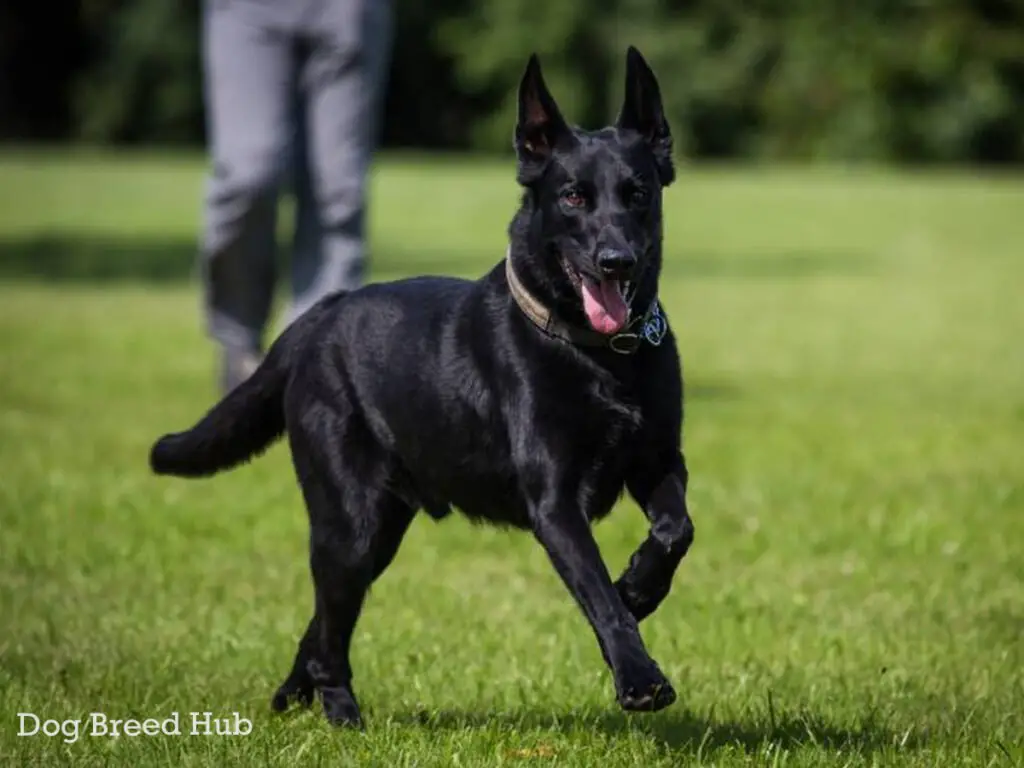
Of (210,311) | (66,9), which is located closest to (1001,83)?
(66,9)

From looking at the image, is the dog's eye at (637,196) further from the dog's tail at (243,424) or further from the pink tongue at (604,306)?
the dog's tail at (243,424)

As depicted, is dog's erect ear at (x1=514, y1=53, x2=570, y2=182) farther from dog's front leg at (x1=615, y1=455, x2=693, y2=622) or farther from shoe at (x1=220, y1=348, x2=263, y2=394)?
shoe at (x1=220, y1=348, x2=263, y2=394)

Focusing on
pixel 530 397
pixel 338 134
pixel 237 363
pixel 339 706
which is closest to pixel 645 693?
pixel 530 397

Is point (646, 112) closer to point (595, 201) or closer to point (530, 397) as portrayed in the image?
point (595, 201)

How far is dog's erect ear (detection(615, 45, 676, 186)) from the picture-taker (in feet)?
14.5

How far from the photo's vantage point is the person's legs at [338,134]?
9000mm

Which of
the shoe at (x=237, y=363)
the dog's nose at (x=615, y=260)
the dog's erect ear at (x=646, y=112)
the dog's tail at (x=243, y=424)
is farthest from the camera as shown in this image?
the shoe at (x=237, y=363)

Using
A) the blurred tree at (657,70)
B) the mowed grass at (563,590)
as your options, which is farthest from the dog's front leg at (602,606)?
the blurred tree at (657,70)

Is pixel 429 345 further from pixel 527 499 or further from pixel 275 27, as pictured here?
pixel 275 27

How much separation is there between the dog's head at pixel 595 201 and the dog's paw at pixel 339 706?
42.8 inches

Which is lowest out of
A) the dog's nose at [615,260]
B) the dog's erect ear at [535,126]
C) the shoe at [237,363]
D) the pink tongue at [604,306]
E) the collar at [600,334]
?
the shoe at [237,363]

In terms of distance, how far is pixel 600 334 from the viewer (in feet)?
13.8

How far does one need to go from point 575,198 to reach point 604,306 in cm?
26

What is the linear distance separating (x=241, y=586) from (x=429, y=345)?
2.27 m
